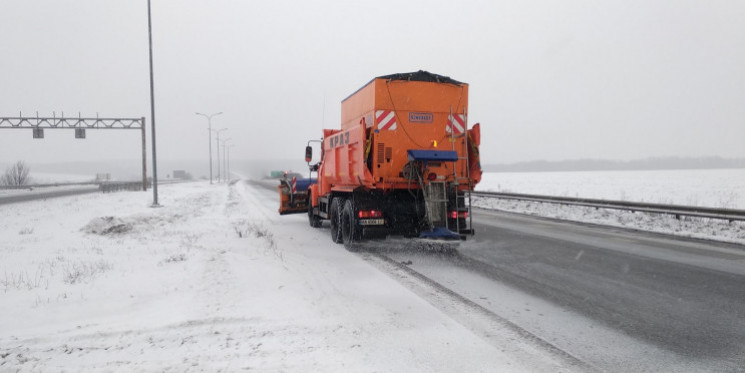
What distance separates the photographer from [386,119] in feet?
28.5

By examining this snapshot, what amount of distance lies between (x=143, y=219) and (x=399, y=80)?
10.3 metres

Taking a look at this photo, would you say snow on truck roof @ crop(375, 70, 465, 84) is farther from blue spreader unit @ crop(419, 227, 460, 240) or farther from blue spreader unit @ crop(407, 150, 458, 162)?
blue spreader unit @ crop(419, 227, 460, 240)

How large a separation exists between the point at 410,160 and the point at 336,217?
2.55 metres

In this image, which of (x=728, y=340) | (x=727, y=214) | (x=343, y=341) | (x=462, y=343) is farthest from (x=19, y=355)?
(x=727, y=214)

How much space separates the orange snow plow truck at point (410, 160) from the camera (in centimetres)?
853

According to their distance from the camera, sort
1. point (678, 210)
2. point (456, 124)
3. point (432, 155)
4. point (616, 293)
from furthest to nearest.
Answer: point (678, 210)
point (456, 124)
point (432, 155)
point (616, 293)

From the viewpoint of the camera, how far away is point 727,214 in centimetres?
1280

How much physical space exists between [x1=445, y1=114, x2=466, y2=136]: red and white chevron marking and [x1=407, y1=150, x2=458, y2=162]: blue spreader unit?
0.81 metres

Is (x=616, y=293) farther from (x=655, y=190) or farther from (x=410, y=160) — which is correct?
(x=655, y=190)

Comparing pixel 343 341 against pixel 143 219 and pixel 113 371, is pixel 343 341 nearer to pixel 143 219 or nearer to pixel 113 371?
pixel 113 371

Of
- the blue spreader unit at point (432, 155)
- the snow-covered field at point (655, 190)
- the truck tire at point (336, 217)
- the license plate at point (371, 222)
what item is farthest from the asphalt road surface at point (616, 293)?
the snow-covered field at point (655, 190)

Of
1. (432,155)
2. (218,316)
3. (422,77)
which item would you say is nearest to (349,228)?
(432,155)

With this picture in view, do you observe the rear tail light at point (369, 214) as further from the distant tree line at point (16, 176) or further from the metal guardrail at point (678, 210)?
the distant tree line at point (16, 176)

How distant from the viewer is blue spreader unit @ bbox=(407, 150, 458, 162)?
8383 mm
